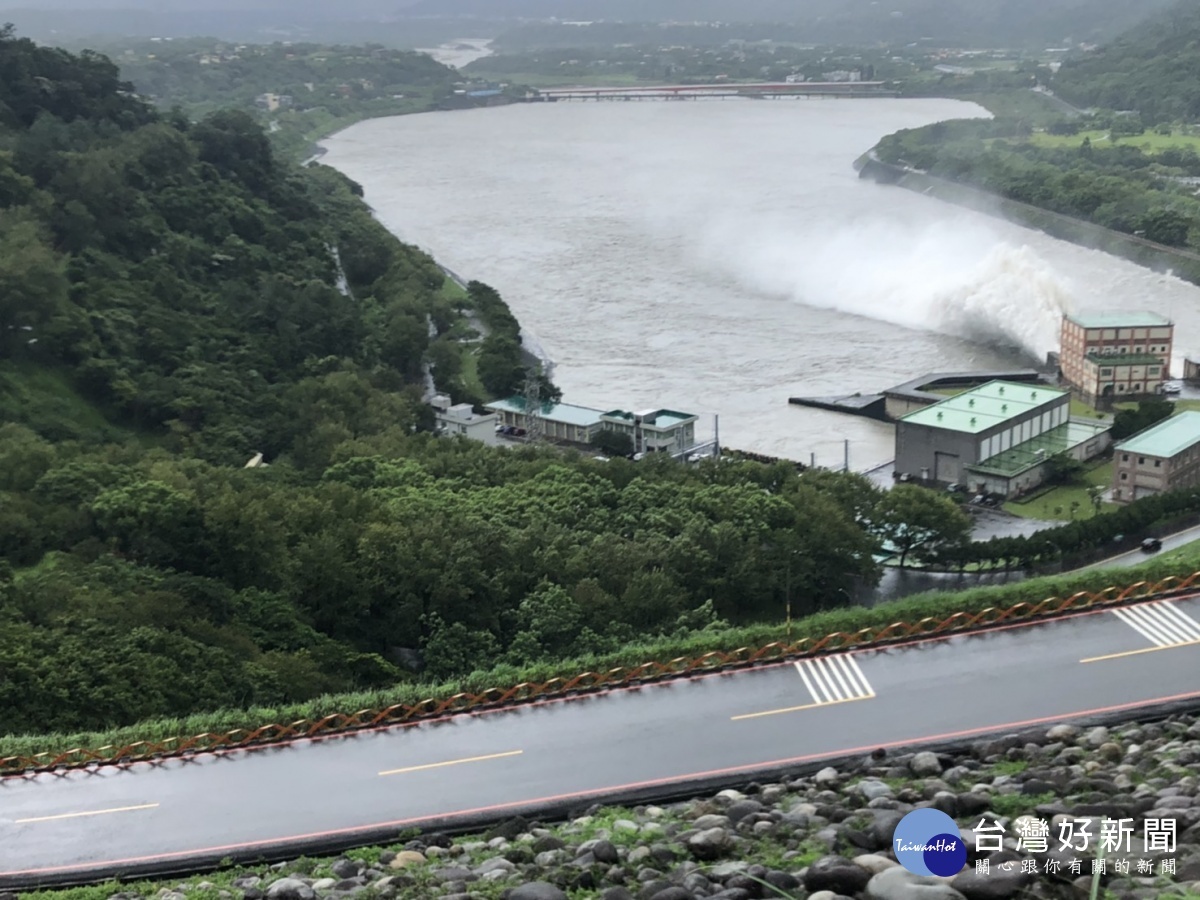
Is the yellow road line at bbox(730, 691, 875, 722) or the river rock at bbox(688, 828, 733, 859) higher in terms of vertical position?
the river rock at bbox(688, 828, 733, 859)

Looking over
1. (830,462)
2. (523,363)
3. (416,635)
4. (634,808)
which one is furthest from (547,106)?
(634,808)

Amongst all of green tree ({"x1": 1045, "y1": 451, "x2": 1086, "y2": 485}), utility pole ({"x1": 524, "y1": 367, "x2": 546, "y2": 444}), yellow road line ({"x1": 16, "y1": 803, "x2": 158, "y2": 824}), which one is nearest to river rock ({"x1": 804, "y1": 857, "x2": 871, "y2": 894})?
yellow road line ({"x1": 16, "y1": 803, "x2": 158, "y2": 824})

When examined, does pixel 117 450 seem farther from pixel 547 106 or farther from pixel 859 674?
pixel 547 106

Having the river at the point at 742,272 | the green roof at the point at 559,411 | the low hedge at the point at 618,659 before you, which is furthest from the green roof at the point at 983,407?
the low hedge at the point at 618,659

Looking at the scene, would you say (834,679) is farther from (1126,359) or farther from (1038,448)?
(1126,359)

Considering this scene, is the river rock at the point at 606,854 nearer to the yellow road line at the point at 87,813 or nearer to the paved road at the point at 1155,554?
the yellow road line at the point at 87,813

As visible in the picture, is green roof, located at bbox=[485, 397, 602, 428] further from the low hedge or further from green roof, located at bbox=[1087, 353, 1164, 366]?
the low hedge
